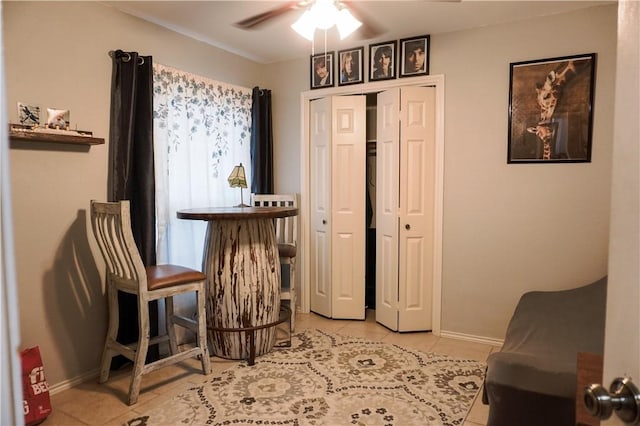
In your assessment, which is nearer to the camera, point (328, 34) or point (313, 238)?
point (328, 34)

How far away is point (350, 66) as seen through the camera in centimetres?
349

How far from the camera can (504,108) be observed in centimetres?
295

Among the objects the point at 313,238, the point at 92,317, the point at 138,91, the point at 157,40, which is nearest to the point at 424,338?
the point at 313,238

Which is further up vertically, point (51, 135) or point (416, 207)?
point (51, 135)

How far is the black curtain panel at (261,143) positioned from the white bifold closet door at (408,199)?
1049mm

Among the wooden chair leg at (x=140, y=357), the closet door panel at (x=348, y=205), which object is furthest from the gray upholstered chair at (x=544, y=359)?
the wooden chair leg at (x=140, y=357)

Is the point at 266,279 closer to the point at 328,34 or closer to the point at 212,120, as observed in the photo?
the point at 212,120

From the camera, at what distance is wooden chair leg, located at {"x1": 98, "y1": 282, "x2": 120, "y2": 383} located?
246cm

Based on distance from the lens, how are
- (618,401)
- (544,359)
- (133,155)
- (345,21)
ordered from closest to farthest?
(618,401)
(544,359)
(345,21)
(133,155)

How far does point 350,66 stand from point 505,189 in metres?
1.62

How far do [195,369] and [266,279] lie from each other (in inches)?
29.0

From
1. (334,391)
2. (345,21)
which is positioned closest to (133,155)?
(345,21)

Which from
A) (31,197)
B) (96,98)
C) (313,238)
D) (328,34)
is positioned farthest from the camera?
(313,238)

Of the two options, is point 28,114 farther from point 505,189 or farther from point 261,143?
point 505,189
